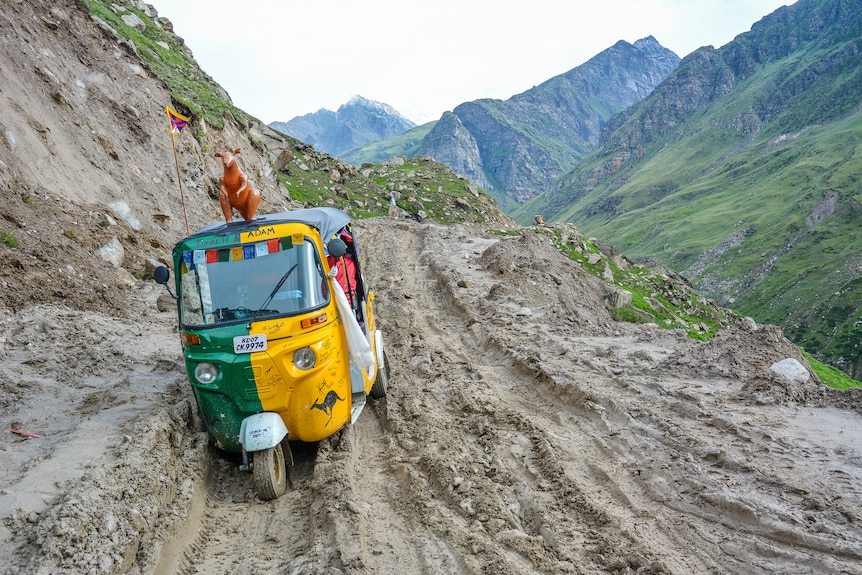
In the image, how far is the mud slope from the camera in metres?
4.43

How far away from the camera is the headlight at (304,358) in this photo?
18.5 ft

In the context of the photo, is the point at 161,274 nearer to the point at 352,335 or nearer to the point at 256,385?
the point at 256,385

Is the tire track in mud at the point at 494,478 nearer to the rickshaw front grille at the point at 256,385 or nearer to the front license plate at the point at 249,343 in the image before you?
the rickshaw front grille at the point at 256,385

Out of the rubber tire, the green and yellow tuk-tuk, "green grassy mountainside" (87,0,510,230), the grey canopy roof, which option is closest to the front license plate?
the green and yellow tuk-tuk

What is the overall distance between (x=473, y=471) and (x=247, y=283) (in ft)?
10.6

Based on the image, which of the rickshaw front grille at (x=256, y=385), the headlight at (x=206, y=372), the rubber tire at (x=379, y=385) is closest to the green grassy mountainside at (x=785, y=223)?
the rubber tire at (x=379, y=385)

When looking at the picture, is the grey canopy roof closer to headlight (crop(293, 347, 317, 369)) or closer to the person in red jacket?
the person in red jacket

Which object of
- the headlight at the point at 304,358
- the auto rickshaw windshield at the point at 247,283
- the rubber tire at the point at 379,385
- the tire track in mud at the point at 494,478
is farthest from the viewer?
the rubber tire at the point at 379,385

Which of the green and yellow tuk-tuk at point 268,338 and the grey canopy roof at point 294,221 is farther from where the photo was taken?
the grey canopy roof at point 294,221

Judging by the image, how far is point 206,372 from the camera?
570cm

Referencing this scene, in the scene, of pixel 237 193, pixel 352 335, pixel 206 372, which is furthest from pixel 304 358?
pixel 237 193

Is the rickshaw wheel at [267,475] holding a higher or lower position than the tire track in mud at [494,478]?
higher

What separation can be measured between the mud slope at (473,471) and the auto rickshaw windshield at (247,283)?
5.08ft

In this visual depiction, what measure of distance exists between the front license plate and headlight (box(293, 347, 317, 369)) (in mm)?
347
